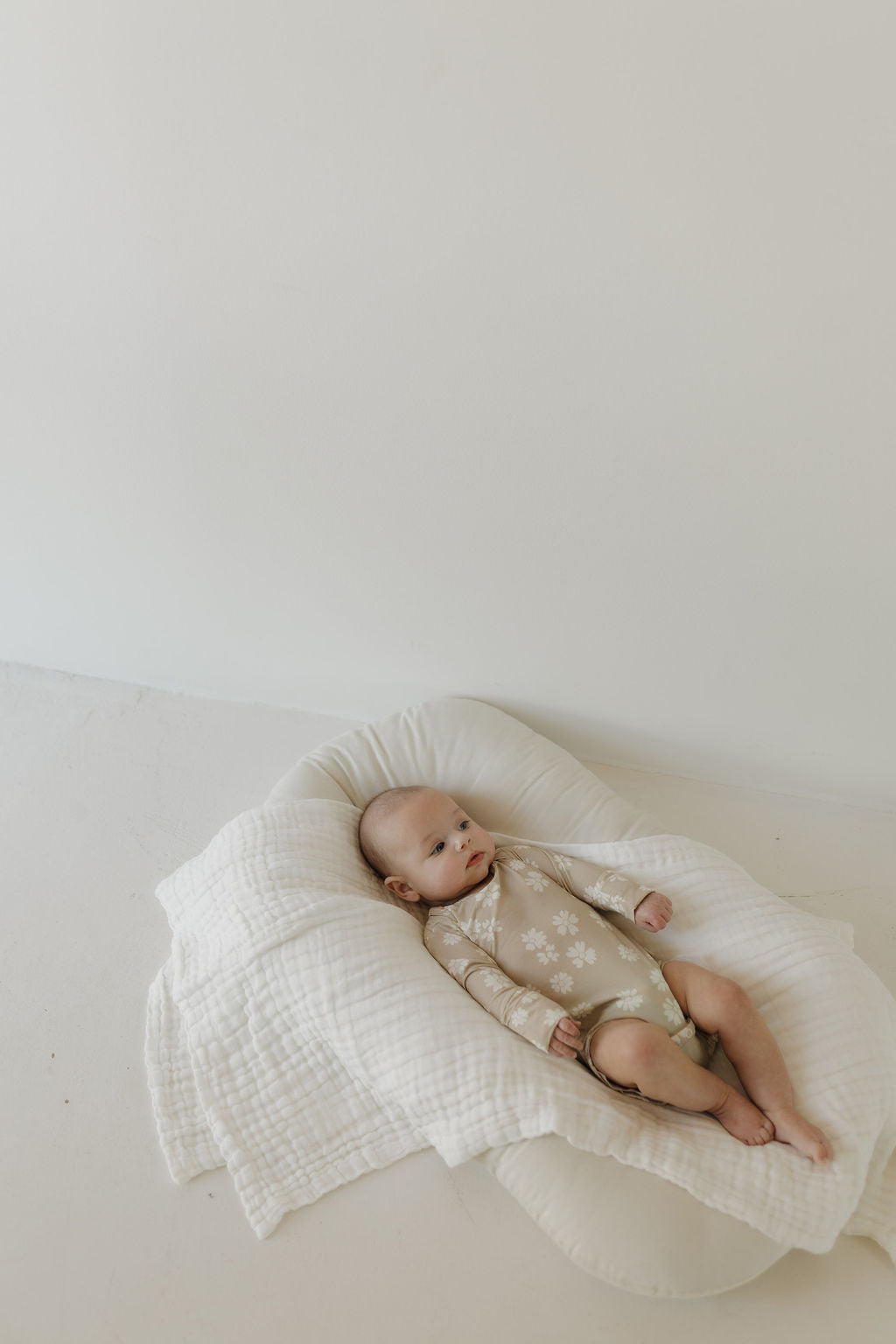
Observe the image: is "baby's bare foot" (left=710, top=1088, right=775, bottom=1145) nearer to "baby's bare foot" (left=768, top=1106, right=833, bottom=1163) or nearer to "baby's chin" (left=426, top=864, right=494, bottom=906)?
"baby's bare foot" (left=768, top=1106, right=833, bottom=1163)

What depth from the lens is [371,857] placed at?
1653 mm

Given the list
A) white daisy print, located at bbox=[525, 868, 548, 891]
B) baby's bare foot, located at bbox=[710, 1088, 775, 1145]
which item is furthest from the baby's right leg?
white daisy print, located at bbox=[525, 868, 548, 891]

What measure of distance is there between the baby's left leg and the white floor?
0.52 ft

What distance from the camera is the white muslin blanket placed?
4.19ft

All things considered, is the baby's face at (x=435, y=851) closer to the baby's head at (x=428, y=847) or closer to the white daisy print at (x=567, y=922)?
the baby's head at (x=428, y=847)

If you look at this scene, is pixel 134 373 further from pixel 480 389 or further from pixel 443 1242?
pixel 443 1242

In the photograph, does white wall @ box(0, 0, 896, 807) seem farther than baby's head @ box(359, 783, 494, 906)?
No

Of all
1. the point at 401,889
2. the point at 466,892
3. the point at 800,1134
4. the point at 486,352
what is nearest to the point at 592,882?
the point at 466,892

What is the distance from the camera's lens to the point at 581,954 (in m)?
1.46

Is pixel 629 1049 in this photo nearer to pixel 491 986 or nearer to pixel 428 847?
pixel 491 986

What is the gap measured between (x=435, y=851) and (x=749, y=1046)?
1.80 ft

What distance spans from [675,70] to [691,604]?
2.59ft

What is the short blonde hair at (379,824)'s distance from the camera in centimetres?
162

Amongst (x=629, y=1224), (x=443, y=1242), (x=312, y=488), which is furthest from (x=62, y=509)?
(x=629, y=1224)
